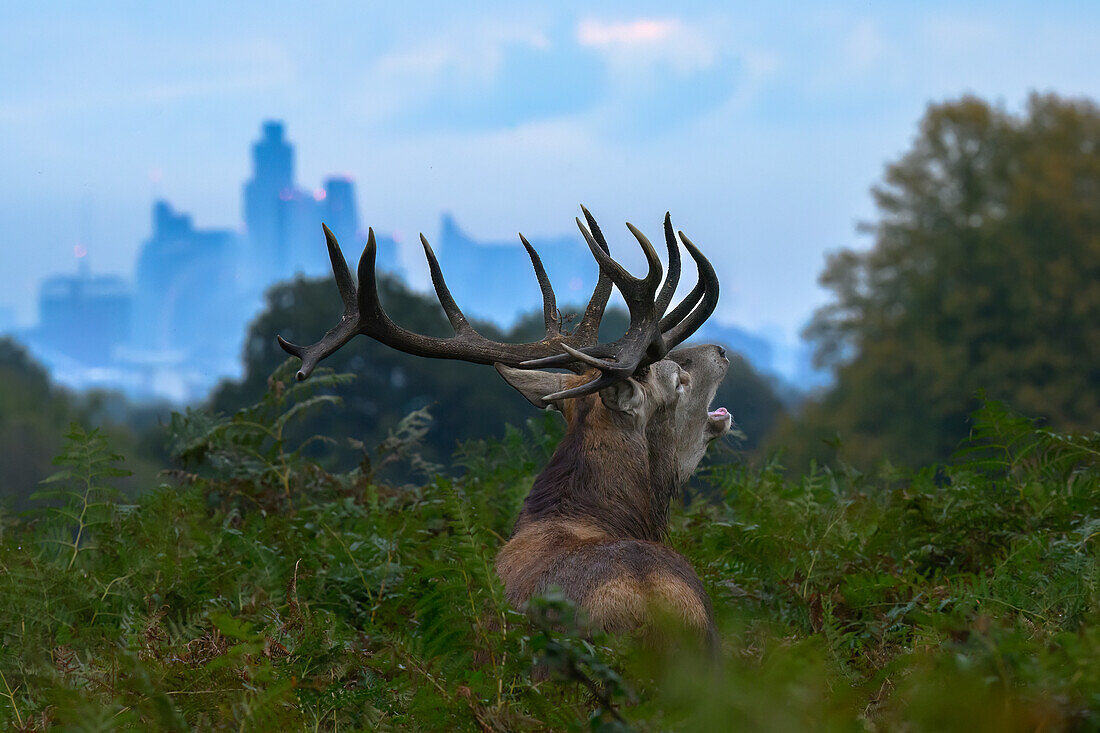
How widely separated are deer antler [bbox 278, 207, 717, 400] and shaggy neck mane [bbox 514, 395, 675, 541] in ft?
0.92

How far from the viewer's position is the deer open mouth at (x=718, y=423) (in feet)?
20.6

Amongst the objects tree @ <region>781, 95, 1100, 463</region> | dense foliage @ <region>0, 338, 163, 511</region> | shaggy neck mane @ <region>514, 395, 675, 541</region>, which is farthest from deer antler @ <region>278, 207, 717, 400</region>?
tree @ <region>781, 95, 1100, 463</region>

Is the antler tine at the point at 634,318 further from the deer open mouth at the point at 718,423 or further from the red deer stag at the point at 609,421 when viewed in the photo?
the deer open mouth at the point at 718,423

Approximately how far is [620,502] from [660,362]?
92 centimetres

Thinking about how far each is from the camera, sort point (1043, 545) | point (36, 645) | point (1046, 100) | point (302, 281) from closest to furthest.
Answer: point (36, 645), point (1043, 545), point (302, 281), point (1046, 100)

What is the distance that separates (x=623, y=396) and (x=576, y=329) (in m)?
1.04

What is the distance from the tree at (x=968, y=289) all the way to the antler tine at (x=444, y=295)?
3458cm

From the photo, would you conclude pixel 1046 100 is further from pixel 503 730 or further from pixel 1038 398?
pixel 503 730

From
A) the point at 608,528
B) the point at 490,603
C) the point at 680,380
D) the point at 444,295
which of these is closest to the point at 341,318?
the point at 444,295

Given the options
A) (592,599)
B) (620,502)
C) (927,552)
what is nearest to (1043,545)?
(927,552)

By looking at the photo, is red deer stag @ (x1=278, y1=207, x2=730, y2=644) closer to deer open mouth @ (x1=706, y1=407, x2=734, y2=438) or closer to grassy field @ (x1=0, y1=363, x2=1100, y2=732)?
deer open mouth @ (x1=706, y1=407, x2=734, y2=438)

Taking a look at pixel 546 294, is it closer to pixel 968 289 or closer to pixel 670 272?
pixel 670 272

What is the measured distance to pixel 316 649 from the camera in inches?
139

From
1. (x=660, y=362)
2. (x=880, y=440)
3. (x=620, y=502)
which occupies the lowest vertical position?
(x=880, y=440)
